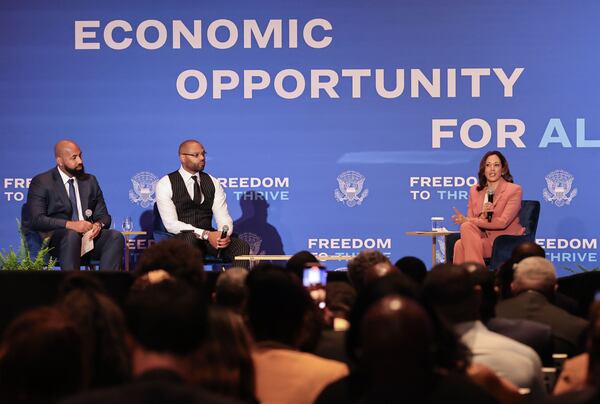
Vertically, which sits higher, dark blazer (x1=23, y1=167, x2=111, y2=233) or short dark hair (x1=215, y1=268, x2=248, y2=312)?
dark blazer (x1=23, y1=167, x2=111, y2=233)

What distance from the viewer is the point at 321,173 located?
8594 mm

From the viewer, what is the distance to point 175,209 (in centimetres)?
748

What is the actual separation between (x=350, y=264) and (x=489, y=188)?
3495mm

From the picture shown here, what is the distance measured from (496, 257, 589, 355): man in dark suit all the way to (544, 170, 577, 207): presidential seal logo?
15.7 feet

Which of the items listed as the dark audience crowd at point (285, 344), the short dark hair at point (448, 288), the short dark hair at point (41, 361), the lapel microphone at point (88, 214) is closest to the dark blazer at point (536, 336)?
the dark audience crowd at point (285, 344)

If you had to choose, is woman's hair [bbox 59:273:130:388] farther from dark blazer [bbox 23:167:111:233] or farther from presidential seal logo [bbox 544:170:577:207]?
presidential seal logo [bbox 544:170:577:207]

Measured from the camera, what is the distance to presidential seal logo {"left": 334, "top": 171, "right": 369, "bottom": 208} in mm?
8547

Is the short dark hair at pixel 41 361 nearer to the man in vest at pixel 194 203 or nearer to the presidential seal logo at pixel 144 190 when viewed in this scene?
the man in vest at pixel 194 203

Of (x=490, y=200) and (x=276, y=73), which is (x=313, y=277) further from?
(x=276, y=73)

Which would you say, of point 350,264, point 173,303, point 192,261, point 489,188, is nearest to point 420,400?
point 173,303

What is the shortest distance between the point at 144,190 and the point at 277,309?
6202mm

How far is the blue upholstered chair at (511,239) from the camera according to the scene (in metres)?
7.03

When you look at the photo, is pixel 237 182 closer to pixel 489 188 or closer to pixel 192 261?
pixel 489 188


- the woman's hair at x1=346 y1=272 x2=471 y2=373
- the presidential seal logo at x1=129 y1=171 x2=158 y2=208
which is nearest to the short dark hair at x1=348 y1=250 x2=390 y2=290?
the woman's hair at x1=346 y1=272 x2=471 y2=373
